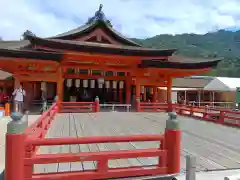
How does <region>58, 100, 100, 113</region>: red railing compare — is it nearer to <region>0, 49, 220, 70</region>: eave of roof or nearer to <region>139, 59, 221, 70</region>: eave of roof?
<region>0, 49, 220, 70</region>: eave of roof

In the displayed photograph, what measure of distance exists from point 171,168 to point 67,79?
52.7ft

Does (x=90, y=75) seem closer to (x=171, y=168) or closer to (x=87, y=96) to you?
(x=87, y=96)

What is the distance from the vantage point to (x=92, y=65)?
19.6 meters

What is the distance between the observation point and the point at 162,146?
17.1ft

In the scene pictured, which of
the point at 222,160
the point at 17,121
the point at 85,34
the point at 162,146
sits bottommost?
the point at 222,160

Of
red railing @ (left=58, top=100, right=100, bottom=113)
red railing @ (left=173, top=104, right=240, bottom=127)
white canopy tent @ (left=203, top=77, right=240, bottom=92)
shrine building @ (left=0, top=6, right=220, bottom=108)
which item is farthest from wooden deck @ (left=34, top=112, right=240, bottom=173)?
white canopy tent @ (left=203, top=77, right=240, bottom=92)

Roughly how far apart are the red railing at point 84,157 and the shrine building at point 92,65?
12.9m

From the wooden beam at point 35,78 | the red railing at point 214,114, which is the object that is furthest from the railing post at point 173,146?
the wooden beam at point 35,78

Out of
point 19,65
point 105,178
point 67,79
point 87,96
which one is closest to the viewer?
point 105,178

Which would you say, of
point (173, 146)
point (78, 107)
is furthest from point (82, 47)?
point (173, 146)

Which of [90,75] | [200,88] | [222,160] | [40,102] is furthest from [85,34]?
[200,88]

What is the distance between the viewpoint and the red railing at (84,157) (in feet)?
13.7

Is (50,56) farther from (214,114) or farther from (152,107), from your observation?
(214,114)

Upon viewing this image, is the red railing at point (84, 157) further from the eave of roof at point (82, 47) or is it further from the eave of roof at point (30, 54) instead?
the eave of roof at point (82, 47)
